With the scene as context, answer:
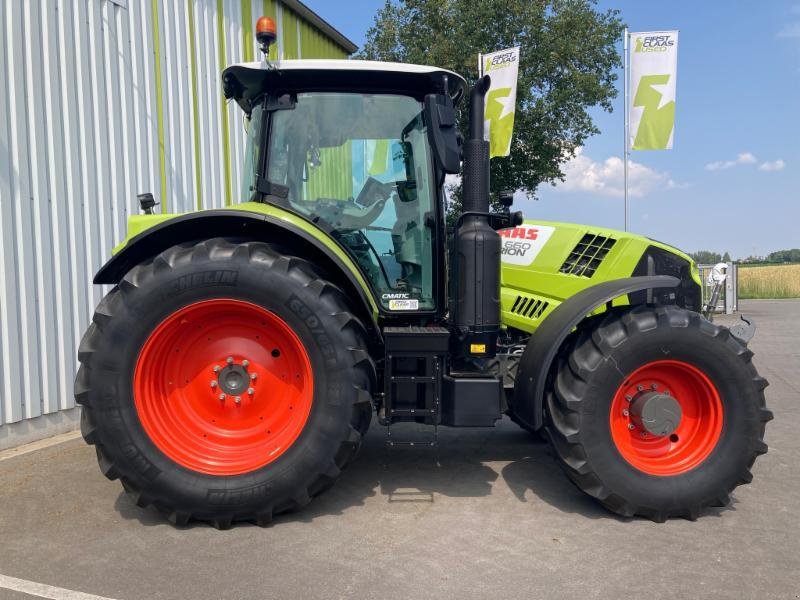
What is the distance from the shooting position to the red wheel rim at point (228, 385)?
3035 mm

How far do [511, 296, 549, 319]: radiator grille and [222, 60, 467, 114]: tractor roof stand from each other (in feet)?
4.45

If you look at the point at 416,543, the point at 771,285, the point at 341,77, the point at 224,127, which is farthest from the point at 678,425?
the point at 771,285

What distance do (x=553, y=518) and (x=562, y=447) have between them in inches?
14.6

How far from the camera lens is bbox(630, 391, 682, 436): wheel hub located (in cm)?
307

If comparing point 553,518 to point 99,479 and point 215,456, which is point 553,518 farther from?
point 99,479

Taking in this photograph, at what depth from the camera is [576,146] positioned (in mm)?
16922

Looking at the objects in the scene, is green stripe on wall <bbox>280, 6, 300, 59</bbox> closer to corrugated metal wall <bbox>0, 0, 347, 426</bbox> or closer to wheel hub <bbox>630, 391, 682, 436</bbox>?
corrugated metal wall <bbox>0, 0, 347, 426</bbox>

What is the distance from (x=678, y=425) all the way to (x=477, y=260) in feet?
4.48

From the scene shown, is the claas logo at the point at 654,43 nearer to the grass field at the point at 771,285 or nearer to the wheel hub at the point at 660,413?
the wheel hub at the point at 660,413

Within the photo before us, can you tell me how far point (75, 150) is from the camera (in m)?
4.87

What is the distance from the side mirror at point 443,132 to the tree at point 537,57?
12982 mm

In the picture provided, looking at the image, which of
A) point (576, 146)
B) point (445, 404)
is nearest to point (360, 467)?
point (445, 404)

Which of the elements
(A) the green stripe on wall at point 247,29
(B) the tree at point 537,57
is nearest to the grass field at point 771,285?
(B) the tree at point 537,57

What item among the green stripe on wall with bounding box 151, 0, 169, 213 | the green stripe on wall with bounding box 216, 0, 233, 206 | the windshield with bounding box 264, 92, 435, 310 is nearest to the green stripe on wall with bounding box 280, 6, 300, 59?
the green stripe on wall with bounding box 216, 0, 233, 206
